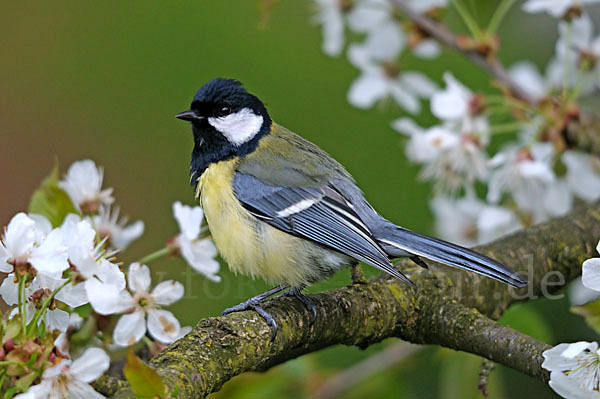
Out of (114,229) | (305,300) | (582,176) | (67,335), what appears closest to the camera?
(67,335)

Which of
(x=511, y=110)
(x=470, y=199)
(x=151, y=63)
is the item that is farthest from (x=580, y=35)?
(x=151, y=63)

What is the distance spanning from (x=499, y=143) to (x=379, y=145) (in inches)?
18.8

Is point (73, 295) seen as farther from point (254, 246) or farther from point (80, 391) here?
point (254, 246)

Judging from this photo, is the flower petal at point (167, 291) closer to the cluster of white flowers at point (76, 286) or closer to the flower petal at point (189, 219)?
the cluster of white flowers at point (76, 286)

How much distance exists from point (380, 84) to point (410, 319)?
88cm

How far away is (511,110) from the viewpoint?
190cm

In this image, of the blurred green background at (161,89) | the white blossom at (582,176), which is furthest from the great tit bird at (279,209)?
the blurred green background at (161,89)

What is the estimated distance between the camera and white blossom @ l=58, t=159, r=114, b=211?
1518 millimetres

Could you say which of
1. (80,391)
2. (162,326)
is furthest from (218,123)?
(80,391)

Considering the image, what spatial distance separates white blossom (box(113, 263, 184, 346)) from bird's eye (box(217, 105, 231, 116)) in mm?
611

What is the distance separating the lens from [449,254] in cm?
152

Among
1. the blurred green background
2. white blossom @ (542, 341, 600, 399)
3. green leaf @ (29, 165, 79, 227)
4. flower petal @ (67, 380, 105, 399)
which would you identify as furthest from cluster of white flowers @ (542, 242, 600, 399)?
the blurred green background

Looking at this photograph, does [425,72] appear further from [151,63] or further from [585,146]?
[585,146]

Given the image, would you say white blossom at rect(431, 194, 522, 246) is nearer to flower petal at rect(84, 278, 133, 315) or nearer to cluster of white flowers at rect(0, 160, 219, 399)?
cluster of white flowers at rect(0, 160, 219, 399)
